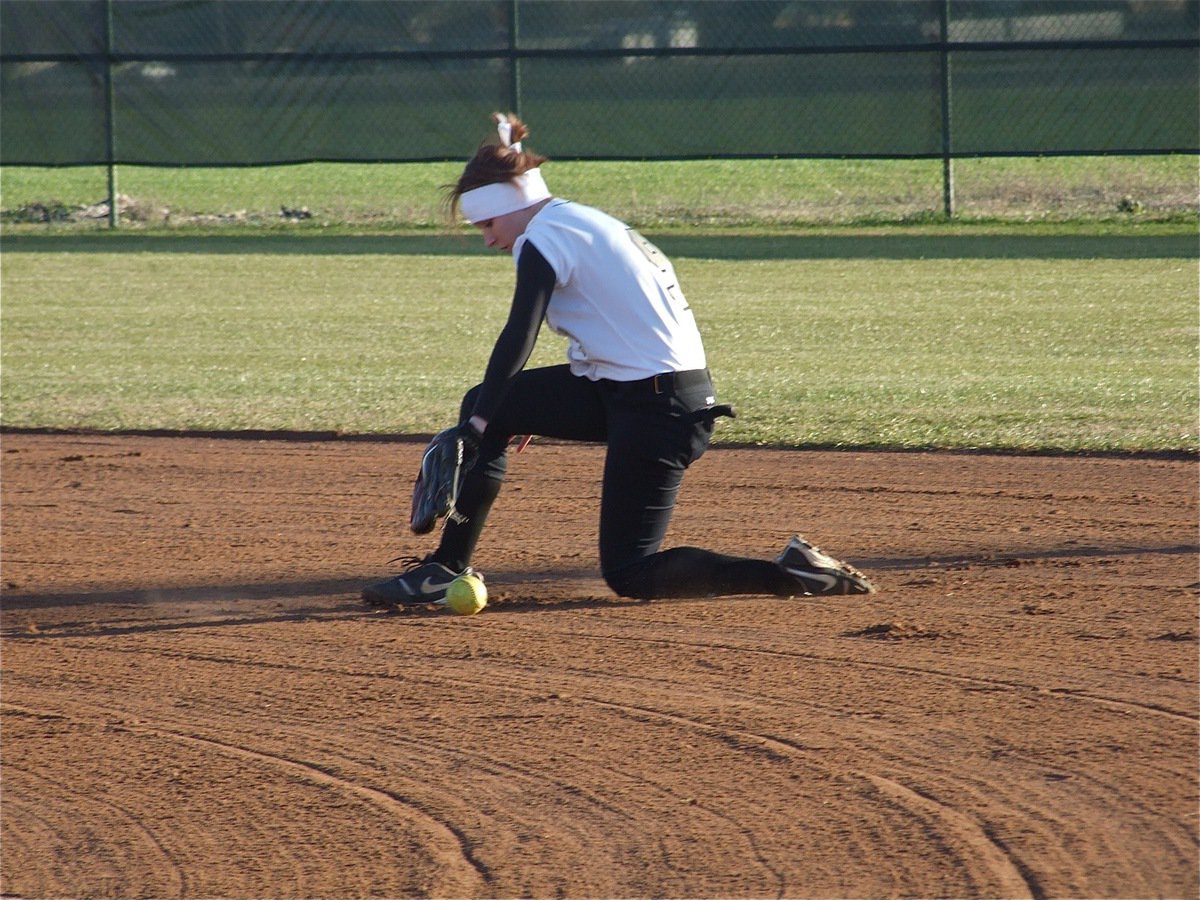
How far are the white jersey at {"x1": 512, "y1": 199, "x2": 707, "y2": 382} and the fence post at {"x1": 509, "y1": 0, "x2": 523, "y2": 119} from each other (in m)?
14.7

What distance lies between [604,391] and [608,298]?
344mm

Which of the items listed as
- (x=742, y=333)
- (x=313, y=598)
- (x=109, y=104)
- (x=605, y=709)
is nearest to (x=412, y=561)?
(x=313, y=598)

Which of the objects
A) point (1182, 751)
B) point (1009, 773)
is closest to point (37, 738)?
point (1009, 773)

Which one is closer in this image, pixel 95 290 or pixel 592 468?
pixel 592 468

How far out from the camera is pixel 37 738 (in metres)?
4.33

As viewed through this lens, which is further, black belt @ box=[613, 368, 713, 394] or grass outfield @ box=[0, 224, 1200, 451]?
grass outfield @ box=[0, 224, 1200, 451]

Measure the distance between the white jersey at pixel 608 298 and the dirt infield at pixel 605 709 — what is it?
0.87 meters

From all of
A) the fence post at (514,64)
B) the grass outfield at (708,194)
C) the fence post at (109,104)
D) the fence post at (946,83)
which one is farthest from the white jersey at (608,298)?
the fence post at (109,104)

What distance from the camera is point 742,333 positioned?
12.5m

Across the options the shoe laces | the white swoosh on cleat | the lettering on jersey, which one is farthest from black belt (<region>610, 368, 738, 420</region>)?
the shoe laces

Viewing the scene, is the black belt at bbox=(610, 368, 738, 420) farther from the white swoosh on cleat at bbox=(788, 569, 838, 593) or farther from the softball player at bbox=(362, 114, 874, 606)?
the white swoosh on cleat at bbox=(788, 569, 838, 593)

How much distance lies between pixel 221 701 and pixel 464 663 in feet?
2.41

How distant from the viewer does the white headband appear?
519 cm

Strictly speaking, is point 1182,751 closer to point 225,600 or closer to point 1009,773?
point 1009,773
